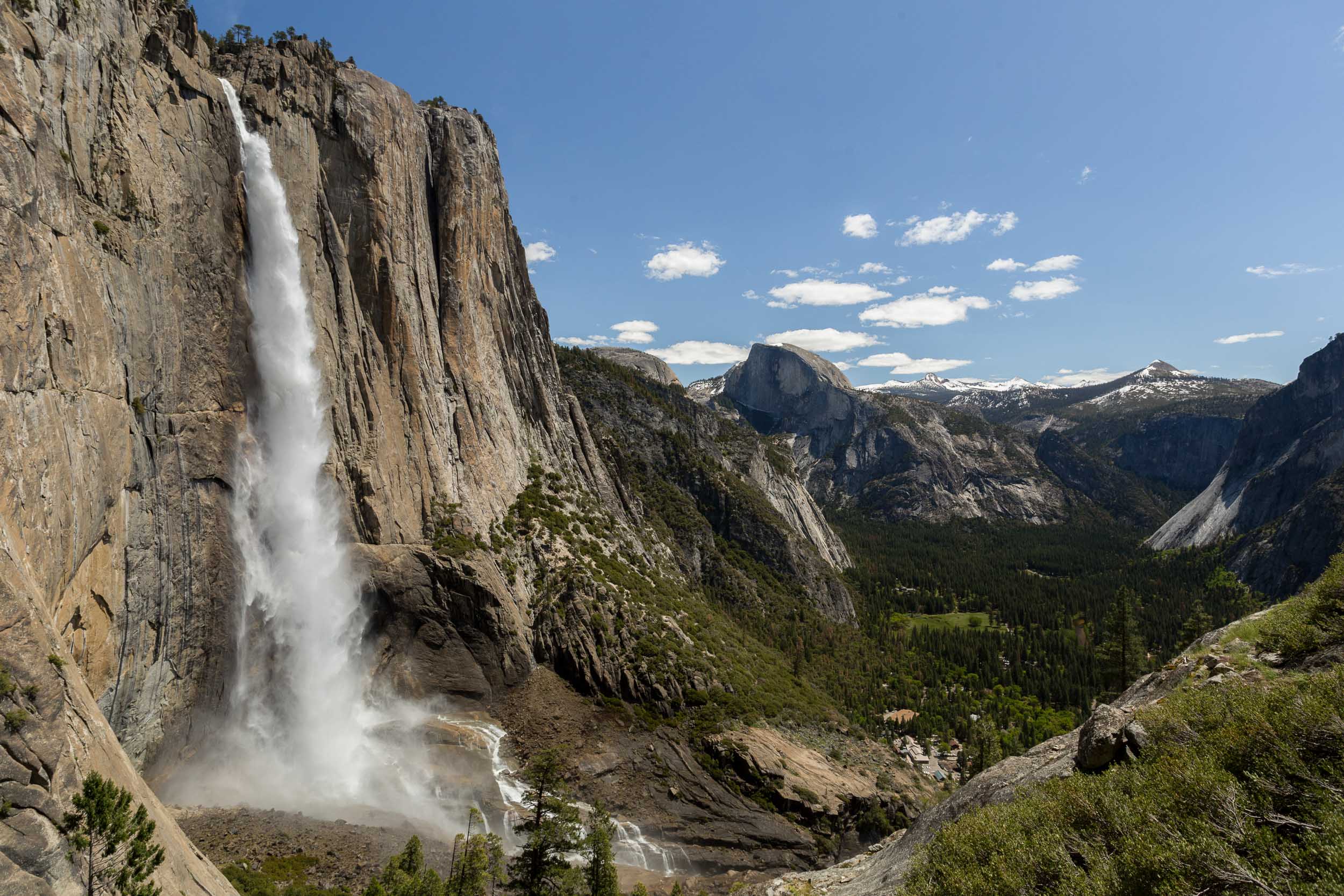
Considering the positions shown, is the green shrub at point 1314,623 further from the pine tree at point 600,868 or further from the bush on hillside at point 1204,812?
the pine tree at point 600,868

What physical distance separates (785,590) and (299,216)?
83.6 metres

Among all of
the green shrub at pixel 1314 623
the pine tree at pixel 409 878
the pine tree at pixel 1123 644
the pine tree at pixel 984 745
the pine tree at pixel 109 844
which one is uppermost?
the green shrub at pixel 1314 623

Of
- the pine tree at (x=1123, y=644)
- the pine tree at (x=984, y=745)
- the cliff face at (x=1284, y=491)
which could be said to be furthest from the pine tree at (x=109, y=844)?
the cliff face at (x=1284, y=491)

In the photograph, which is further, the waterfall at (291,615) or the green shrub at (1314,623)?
the waterfall at (291,615)

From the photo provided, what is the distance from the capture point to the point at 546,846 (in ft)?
84.1

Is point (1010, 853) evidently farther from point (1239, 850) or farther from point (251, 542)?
point (251, 542)

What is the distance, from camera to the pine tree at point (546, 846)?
25.4 m

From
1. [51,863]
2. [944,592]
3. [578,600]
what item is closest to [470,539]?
[578,600]

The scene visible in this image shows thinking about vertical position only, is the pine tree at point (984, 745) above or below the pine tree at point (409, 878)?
below

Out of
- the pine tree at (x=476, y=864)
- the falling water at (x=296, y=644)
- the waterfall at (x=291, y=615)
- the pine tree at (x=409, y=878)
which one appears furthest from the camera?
the waterfall at (x=291, y=615)

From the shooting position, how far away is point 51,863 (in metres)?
13.5

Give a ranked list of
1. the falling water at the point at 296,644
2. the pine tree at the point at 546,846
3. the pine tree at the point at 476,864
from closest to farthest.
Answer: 1. the pine tree at the point at 476,864
2. the pine tree at the point at 546,846
3. the falling water at the point at 296,644

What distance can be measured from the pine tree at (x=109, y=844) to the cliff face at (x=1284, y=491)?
167m

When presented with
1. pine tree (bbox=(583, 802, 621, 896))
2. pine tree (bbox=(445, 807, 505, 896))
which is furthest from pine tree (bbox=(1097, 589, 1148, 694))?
pine tree (bbox=(445, 807, 505, 896))
